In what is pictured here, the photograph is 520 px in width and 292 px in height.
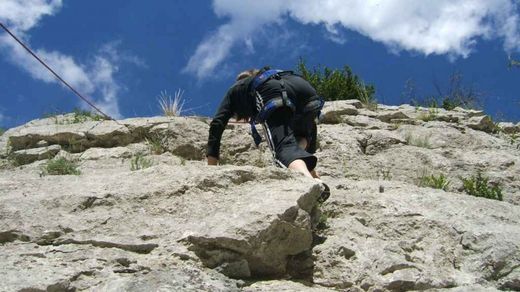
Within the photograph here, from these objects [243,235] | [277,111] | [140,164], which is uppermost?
[277,111]

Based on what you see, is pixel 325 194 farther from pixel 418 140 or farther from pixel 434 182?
pixel 418 140

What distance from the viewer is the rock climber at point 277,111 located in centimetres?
593

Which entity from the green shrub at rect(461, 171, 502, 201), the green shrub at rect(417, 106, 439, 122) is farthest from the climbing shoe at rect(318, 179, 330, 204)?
the green shrub at rect(417, 106, 439, 122)

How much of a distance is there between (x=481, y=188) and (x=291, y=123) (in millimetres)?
2451

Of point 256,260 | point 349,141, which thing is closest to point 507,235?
point 256,260

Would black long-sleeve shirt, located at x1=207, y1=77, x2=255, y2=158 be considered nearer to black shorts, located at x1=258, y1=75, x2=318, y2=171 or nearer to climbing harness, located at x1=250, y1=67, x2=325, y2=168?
climbing harness, located at x1=250, y1=67, x2=325, y2=168

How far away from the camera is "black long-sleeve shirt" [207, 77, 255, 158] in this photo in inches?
263

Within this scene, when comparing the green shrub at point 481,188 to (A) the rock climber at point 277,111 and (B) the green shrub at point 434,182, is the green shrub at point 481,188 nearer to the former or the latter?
(B) the green shrub at point 434,182

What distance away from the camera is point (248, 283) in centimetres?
416

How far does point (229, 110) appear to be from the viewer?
686 cm

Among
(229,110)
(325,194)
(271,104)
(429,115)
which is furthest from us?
(429,115)

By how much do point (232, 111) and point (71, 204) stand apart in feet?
8.39

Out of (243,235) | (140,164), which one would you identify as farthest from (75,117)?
(243,235)

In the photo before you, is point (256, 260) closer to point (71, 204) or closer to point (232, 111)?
point (71, 204)
